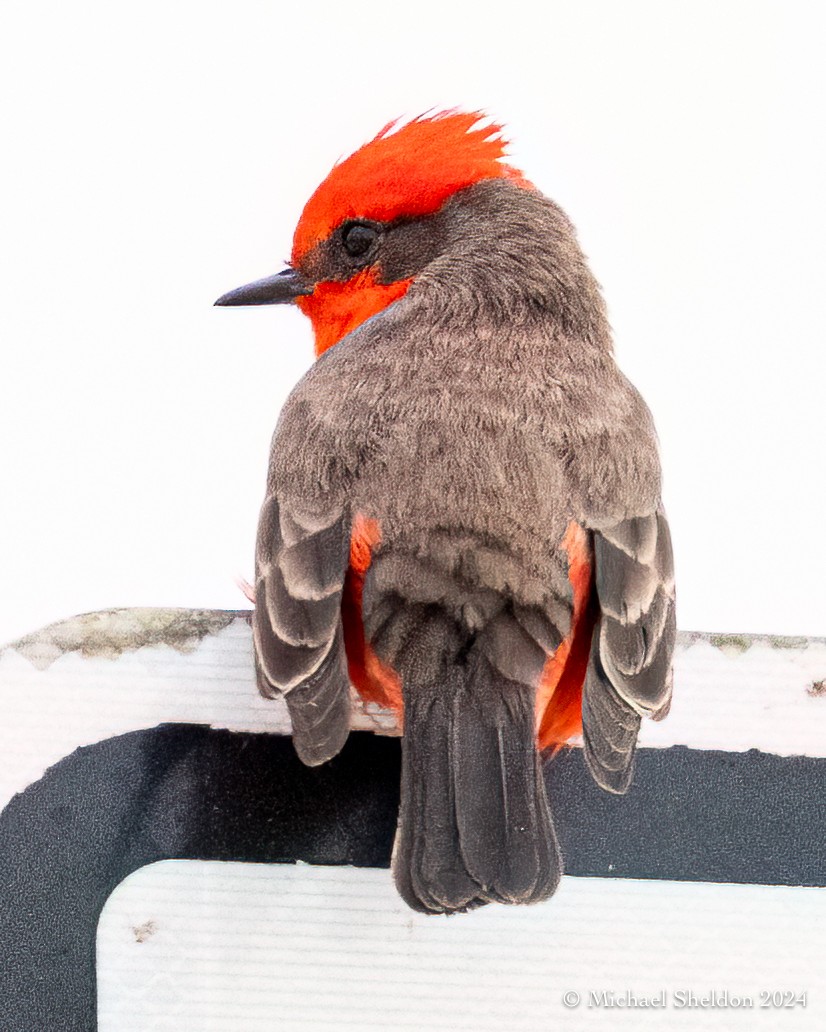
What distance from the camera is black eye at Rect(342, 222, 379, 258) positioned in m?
2.62

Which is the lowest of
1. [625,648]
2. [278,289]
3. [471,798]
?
[471,798]

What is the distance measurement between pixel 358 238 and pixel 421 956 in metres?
1.42

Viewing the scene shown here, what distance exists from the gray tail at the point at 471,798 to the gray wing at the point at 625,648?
0.10m

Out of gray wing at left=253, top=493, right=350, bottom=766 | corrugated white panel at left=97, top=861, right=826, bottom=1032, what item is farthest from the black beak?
corrugated white panel at left=97, top=861, right=826, bottom=1032

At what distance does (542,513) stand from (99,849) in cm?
90

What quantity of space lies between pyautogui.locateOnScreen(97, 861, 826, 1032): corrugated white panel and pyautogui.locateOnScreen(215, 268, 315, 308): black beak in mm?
1258

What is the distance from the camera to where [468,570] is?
1929 mm

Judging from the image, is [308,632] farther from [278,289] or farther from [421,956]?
[278,289]

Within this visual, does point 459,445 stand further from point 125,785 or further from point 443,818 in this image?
point 125,785

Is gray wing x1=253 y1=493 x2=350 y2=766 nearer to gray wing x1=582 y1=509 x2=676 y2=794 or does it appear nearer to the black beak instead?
gray wing x1=582 y1=509 x2=676 y2=794

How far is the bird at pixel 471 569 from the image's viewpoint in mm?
1845

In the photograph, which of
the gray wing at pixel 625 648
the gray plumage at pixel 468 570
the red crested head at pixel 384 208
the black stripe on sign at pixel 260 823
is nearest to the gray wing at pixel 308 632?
the gray plumage at pixel 468 570

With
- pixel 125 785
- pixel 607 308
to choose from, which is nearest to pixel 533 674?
pixel 125 785

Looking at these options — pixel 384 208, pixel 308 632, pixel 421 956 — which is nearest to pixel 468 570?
pixel 308 632
